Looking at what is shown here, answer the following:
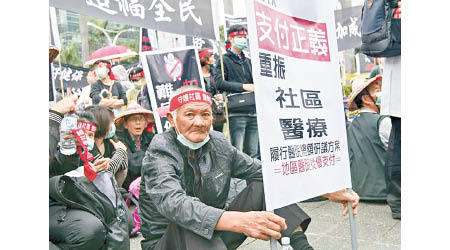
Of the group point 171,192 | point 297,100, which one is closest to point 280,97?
point 297,100

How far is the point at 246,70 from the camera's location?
5238 mm

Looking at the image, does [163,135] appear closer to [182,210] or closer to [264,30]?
[182,210]

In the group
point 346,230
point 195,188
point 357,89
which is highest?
point 357,89

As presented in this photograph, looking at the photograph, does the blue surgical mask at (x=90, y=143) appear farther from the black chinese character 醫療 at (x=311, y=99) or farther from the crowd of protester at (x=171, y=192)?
the black chinese character 醫療 at (x=311, y=99)

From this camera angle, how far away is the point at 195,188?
8.74 feet

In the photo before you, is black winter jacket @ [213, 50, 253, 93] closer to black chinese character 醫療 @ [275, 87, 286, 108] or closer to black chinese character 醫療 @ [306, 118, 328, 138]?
black chinese character 醫療 @ [306, 118, 328, 138]

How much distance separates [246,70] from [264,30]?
117 inches

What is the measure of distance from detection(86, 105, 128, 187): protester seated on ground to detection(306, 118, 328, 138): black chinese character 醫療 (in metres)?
1.50

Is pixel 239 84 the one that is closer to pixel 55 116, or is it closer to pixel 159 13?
pixel 159 13

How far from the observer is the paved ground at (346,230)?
3.68 m

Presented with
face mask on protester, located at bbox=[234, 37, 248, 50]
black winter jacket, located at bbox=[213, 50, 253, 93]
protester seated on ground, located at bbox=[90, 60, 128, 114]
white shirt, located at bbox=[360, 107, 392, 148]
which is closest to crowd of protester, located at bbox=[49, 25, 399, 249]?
black winter jacket, located at bbox=[213, 50, 253, 93]

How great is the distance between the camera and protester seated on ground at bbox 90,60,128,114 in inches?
215

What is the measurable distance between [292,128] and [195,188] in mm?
683

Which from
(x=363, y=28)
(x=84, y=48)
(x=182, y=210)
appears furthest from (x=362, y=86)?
(x=84, y=48)
